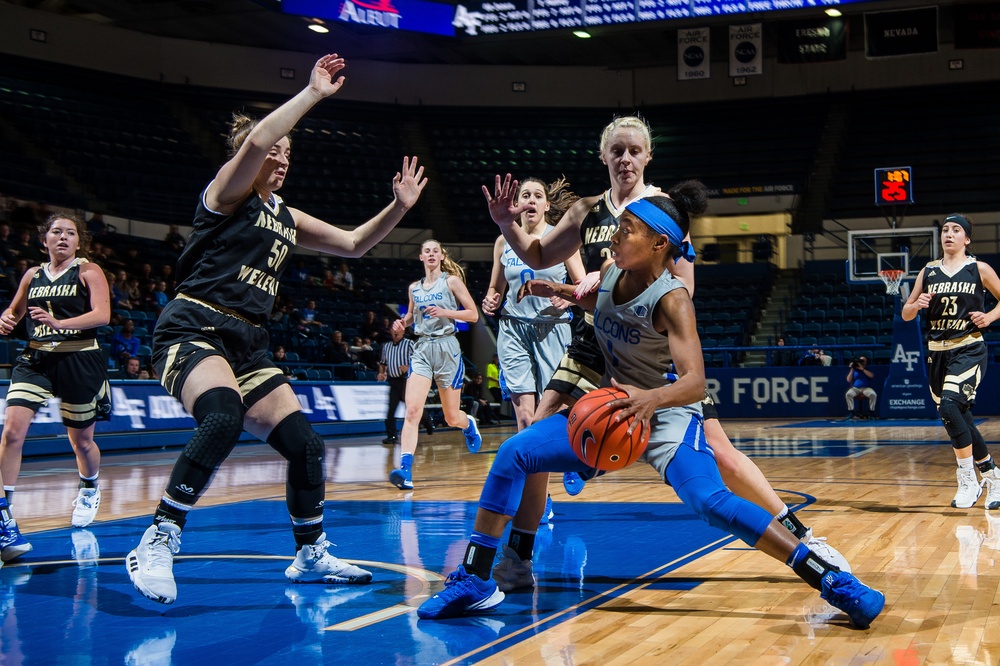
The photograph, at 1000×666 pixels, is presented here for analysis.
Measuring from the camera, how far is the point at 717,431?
4.25 meters

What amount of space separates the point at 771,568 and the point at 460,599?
172cm

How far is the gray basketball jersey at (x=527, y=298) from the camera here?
651 cm

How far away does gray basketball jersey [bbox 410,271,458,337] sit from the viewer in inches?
342

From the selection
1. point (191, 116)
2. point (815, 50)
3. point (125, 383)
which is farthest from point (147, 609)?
point (191, 116)

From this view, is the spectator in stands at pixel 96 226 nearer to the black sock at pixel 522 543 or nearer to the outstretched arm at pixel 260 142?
the outstretched arm at pixel 260 142

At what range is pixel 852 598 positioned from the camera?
3371mm

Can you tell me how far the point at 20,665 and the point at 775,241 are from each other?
2573 cm

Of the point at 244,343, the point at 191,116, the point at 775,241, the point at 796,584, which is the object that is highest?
the point at 191,116

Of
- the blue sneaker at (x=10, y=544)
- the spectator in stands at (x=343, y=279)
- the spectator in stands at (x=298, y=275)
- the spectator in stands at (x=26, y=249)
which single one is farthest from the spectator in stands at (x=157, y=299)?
the blue sneaker at (x=10, y=544)

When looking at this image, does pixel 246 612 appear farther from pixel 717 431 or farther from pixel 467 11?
pixel 467 11

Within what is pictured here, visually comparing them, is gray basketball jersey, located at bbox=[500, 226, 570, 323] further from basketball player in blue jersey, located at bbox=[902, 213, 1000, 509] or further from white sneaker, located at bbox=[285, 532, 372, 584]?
white sneaker, located at bbox=[285, 532, 372, 584]

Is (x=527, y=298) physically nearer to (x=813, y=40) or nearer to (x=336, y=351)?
(x=336, y=351)

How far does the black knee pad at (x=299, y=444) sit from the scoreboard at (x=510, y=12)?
59.0 feet

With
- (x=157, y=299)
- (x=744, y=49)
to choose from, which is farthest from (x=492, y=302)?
(x=744, y=49)
